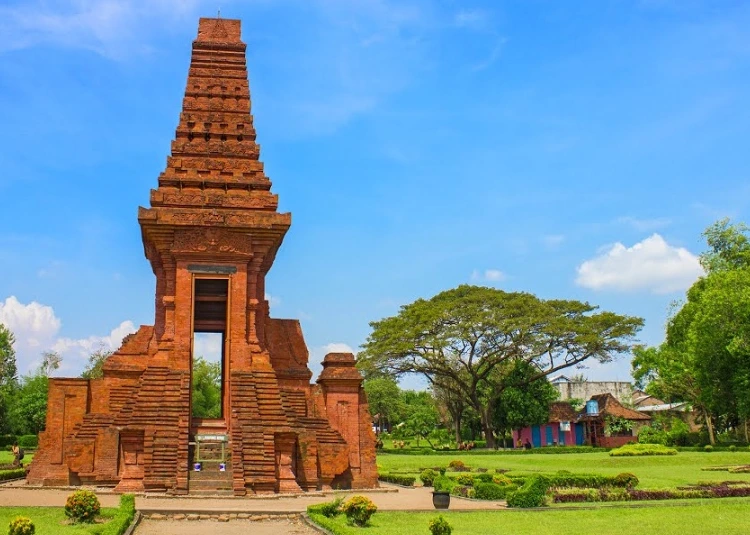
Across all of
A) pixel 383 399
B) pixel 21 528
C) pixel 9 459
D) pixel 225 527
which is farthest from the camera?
pixel 383 399

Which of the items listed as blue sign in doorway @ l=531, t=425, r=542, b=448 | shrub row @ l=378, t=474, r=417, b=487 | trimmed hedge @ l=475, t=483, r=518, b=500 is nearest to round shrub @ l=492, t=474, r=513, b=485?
trimmed hedge @ l=475, t=483, r=518, b=500

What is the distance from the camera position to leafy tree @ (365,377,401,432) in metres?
82.3

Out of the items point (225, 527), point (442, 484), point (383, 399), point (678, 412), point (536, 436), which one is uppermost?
point (383, 399)

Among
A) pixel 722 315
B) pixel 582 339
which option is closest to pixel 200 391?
pixel 582 339

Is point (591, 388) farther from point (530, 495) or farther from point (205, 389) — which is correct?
point (530, 495)

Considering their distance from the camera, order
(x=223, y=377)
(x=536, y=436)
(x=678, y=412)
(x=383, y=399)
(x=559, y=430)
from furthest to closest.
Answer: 1. (x=383, y=399)
2. (x=678, y=412)
3. (x=536, y=436)
4. (x=559, y=430)
5. (x=223, y=377)

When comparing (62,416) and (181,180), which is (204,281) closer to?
(181,180)

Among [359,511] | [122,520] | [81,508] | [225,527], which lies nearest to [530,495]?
[359,511]

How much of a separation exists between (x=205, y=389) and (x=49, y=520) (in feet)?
160

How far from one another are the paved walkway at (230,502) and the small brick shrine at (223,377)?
66 centimetres

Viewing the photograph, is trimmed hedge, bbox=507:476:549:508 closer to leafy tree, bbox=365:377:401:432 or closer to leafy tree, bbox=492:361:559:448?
leafy tree, bbox=492:361:559:448

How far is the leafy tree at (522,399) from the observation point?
51062 mm

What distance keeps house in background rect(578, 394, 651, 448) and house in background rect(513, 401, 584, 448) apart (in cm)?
62

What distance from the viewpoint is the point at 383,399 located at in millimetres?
82875
